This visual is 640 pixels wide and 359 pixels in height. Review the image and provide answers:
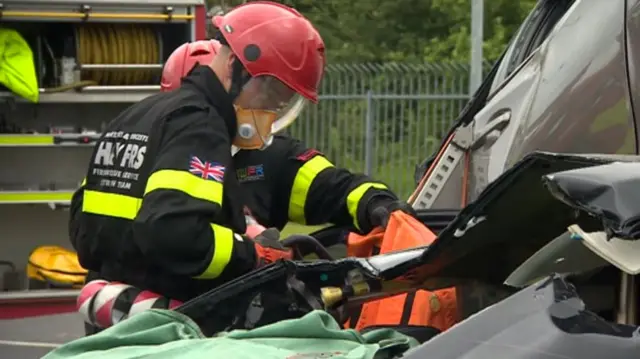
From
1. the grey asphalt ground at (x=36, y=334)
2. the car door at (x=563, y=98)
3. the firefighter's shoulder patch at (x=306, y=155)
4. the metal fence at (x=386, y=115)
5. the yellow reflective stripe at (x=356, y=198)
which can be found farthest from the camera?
A: the metal fence at (x=386, y=115)

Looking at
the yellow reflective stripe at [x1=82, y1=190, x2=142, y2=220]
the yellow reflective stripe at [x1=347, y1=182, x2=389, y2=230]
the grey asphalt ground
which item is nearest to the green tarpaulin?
the yellow reflective stripe at [x1=82, y1=190, x2=142, y2=220]

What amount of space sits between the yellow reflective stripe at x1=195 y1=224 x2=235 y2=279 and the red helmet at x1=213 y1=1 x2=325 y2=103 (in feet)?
2.10

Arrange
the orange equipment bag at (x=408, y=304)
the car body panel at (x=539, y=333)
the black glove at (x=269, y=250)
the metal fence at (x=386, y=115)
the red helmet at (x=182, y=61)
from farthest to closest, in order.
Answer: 1. the metal fence at (x=386, y=115)
2. the red helmet at (x=182, y=61)
3. the black glove at (x=269, y=250)
4. the orange equipment bag at (x=408, y=304)
5. the car body panel at (x=539, y=333)

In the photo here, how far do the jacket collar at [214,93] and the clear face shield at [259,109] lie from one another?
1.8 inches

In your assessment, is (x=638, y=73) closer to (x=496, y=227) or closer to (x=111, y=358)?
(x=496, y=227)

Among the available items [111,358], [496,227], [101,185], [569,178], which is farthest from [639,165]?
[101,185]

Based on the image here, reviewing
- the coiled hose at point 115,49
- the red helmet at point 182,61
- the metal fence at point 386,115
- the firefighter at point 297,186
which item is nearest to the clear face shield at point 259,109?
the firefighter at point 297,186

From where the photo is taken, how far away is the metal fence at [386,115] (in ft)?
50.1

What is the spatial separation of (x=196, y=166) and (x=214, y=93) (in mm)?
415

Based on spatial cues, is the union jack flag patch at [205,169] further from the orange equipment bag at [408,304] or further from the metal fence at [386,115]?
the metal fence at [386,115]

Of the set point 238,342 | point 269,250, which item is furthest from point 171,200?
point 238,342

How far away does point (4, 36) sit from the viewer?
28.1 ft

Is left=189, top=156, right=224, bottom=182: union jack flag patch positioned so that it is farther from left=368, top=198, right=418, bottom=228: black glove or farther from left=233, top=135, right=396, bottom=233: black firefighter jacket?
left=233, top=135, right=396, bottom=233: black firefighter jacket

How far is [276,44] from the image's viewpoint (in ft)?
14.0
